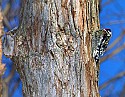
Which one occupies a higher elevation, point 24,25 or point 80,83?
point 24,25

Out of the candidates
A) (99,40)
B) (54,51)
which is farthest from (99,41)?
(54,51)

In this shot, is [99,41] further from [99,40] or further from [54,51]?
[54,51]

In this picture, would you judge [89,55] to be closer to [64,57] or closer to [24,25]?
[64,57]

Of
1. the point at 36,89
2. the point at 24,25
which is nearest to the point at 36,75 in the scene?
the point at 36,89

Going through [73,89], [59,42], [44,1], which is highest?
[44,1]

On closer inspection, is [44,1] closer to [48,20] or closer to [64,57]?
[48,20]

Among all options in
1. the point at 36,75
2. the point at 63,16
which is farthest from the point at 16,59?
the point at 63,16
